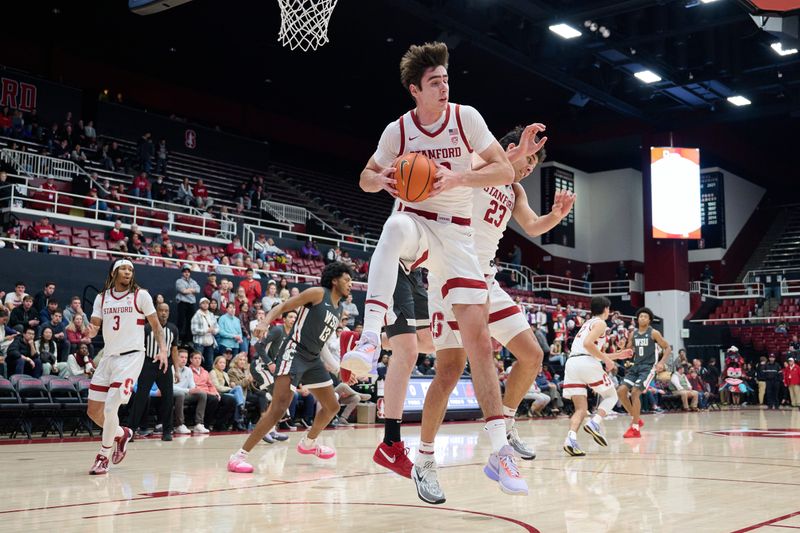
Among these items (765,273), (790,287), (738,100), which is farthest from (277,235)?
(765,273)

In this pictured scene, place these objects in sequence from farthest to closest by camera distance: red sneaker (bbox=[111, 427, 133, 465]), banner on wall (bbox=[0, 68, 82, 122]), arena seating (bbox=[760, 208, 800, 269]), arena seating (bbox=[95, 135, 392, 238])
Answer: arena seating (bbox=[760, 208, 800, 269])
arena seating (bbox=[95, 135, 392, 238])
banner on wall (bbox=[0, 68, 82, 122])
red sneaker (bbox=[111, 427, 133, 465])

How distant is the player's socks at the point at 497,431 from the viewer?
4.28m

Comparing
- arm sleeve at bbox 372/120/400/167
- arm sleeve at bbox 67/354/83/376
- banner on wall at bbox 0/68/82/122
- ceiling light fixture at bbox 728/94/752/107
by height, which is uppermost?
ceiling light fixture at bbox 728/94/752/107

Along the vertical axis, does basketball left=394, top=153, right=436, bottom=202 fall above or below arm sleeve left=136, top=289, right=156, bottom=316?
above

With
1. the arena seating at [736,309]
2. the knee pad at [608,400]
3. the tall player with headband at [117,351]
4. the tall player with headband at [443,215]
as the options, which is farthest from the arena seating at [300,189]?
the tall player with headband at [443,215]

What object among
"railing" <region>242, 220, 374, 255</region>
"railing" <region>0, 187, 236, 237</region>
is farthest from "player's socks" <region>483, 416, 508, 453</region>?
"railing" <region>242, 220, 374, 255</region>

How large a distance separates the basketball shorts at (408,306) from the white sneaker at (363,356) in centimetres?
79

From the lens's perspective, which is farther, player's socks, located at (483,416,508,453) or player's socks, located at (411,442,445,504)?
player's socks, located at (483,416,508,453)

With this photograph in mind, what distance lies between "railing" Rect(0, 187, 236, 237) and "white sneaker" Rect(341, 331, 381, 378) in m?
13.6

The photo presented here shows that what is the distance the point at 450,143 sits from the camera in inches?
178

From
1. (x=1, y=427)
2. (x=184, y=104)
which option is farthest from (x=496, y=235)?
(x=184, y=104)

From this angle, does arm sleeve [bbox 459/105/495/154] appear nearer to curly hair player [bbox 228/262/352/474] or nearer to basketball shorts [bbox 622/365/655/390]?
curly hair player [bbox 228/262/352/474]

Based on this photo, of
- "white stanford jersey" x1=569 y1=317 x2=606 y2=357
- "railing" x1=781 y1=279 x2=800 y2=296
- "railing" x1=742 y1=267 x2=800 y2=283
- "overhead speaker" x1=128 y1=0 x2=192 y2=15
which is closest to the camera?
Result: "overhead speaker" x1=128 y1=0 x2=192 y2=15

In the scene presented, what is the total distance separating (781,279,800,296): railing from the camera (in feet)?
102
